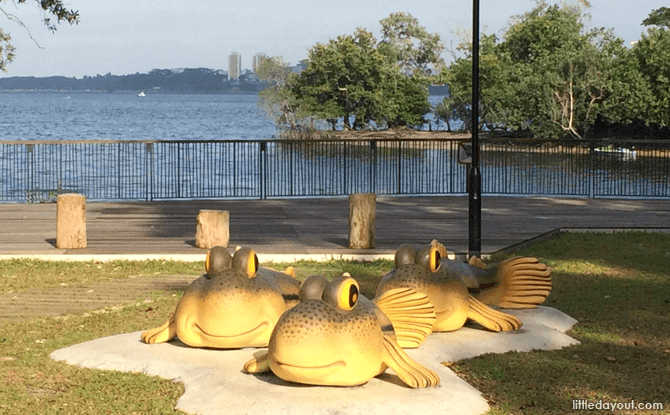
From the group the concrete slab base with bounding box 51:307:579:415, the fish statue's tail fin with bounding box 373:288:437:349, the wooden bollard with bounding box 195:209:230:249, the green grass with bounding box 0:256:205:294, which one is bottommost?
the concrete slab base with bounding box 51:307:579:415


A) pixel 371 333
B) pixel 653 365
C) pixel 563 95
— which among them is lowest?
pixel 653 365

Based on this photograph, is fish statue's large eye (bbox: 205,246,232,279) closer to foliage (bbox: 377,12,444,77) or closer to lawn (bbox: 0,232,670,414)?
lawn (bbox: 0,232,670,414)

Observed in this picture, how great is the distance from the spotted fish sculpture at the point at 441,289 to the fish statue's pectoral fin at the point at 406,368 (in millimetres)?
1086

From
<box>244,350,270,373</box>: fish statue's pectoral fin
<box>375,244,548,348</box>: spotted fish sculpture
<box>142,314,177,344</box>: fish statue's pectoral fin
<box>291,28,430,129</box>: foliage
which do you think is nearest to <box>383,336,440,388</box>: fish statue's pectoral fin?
<box>244,350,270,373</box>: fish statue's pectoral fin

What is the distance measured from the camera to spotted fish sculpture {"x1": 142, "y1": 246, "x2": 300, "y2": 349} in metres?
7.03

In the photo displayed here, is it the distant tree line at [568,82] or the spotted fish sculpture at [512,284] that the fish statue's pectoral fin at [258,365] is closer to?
the spotted fish sculpture at [512,284]

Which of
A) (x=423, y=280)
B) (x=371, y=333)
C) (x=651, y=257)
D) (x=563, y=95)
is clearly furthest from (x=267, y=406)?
(x=563, y=95)

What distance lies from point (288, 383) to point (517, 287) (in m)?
3.20

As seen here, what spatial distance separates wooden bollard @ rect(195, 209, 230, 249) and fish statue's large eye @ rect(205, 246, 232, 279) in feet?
17.9

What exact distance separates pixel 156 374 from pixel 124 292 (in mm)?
3927

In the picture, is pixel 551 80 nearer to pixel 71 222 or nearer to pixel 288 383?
pixel 71 222

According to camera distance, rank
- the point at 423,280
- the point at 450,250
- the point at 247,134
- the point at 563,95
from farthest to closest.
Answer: the point at 247,134 → the point at 563,95 → the point at 450,250 → the point at 423,280

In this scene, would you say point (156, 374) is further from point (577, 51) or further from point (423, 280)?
point (577, 51)

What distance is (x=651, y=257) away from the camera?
12844 mm
